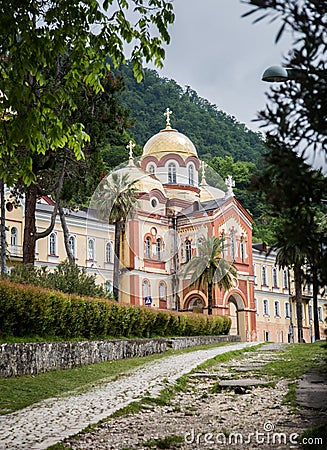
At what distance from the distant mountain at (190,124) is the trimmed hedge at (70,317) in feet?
141

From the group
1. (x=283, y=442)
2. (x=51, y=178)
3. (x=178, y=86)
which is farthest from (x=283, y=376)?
(x=178, y=86)

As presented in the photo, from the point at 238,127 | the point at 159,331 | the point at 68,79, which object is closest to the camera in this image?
the point at 68,79

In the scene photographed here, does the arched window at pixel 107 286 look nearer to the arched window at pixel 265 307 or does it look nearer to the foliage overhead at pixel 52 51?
the arched window at pixel 265 307

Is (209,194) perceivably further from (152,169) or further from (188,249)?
(188,249)

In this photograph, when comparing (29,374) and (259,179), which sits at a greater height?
(259,179)

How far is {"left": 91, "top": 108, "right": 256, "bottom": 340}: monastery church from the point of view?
40812mm

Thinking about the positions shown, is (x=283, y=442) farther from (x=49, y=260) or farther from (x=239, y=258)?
(x=239, y=258)

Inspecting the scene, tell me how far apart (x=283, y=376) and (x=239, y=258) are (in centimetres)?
3783

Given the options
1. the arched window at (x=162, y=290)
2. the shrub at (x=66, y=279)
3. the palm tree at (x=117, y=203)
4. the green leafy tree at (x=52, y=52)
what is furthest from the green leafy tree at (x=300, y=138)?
the arched window at (x=162, y=290)

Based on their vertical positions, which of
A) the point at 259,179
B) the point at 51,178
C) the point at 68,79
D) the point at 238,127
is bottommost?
the point at 259,179

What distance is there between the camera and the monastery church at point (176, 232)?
40.8 metres

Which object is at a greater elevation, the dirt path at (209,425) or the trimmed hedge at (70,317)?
the trimmed hedge at (70,317)

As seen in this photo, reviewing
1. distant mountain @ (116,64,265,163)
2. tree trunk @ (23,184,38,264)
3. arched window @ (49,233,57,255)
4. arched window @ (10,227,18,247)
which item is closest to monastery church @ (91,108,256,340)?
arched window @ (49,233,57,255)

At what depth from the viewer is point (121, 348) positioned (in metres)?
18.8
